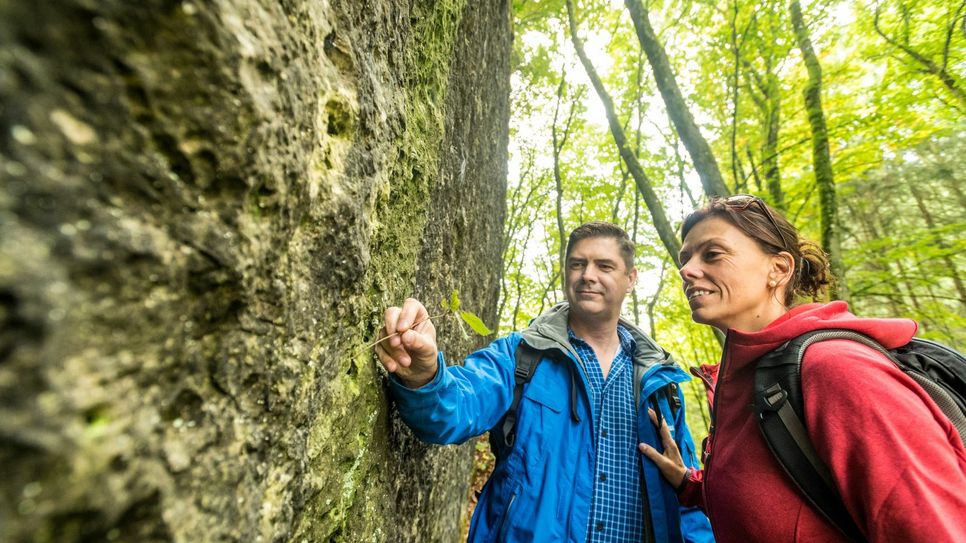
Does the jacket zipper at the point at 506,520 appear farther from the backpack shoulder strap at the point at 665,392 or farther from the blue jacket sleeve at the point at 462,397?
the backpack shoulder strap at the point at 665,392

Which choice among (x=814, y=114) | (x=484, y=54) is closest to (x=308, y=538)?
(x=484, y=54)

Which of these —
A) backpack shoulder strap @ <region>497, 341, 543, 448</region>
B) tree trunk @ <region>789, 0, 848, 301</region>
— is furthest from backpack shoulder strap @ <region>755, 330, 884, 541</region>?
tree trunk @ <region>789, 0, 848, 301</region>

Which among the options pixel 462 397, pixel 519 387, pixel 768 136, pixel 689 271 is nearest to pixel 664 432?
pixel 519 387

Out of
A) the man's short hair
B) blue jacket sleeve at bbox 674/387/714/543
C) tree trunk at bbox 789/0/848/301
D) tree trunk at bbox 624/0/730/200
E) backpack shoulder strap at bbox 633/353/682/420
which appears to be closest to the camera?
blue jacket sleeve at bbox 674/387/714/543

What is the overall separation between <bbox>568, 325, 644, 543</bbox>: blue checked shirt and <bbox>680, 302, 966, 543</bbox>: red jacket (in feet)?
2.68

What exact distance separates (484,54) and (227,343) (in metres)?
3.77

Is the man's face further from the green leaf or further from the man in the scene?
the green leaf

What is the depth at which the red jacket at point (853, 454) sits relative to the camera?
1.32 meters

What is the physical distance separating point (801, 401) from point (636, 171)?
6.16 metres

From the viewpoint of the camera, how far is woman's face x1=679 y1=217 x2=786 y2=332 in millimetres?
2369

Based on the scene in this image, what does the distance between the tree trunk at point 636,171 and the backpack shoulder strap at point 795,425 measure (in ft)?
15.2

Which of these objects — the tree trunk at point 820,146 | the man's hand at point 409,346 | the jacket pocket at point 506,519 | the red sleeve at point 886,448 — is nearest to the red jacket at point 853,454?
the red sleeve at point 886,448

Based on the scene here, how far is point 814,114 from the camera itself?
21.1 ft

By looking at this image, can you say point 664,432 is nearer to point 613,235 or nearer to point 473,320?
point 613,235
